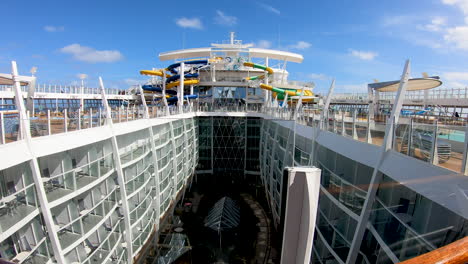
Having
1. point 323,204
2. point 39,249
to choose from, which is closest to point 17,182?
point 39,249

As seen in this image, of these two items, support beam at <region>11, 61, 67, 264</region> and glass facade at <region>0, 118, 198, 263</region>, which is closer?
support beam at <region>11, 61, 67, 264</region>

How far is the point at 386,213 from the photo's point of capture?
17.1ft

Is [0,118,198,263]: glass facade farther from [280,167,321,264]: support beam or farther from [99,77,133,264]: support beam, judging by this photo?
[280,167,321,264]: support beam

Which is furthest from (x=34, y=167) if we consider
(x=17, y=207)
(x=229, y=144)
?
(x=229, y=144)

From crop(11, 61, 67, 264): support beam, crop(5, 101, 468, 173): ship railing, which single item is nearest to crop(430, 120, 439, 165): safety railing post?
crop(5, 101, 468, 173): ship railing

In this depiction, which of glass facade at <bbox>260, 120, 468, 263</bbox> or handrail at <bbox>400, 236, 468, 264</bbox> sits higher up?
handrail at <bbox>400, 236, 468, 264</bbox>

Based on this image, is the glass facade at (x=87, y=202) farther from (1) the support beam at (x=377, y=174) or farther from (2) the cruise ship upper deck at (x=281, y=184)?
(1) the support beam at (x=377, y=174)

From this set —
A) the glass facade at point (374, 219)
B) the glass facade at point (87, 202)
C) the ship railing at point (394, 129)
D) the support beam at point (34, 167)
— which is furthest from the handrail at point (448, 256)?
the glass facade at point (87, 202)

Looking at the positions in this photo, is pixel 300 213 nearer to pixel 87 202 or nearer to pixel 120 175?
pixel 87 202

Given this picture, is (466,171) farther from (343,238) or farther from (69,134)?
(69,134)

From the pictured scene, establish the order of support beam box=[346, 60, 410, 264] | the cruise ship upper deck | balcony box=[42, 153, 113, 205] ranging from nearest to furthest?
the cruise ship upper deck < support beam box=[346, 60, 410, 264] < balcony box=[42, 153, 113, 205]

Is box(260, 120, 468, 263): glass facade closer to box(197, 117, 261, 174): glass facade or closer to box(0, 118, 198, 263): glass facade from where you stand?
box(0, 118, 198, 263): glass facade

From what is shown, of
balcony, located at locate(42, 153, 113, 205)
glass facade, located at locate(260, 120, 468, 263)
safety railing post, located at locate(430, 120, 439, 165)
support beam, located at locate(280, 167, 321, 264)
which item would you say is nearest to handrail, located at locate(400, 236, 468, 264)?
support beam, located at locate(280, 167, 321, 264)

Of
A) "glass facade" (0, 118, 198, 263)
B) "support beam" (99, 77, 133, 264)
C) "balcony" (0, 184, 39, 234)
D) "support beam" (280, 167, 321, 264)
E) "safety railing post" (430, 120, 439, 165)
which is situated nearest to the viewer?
"support beam" (280, 167, 321, 264)
